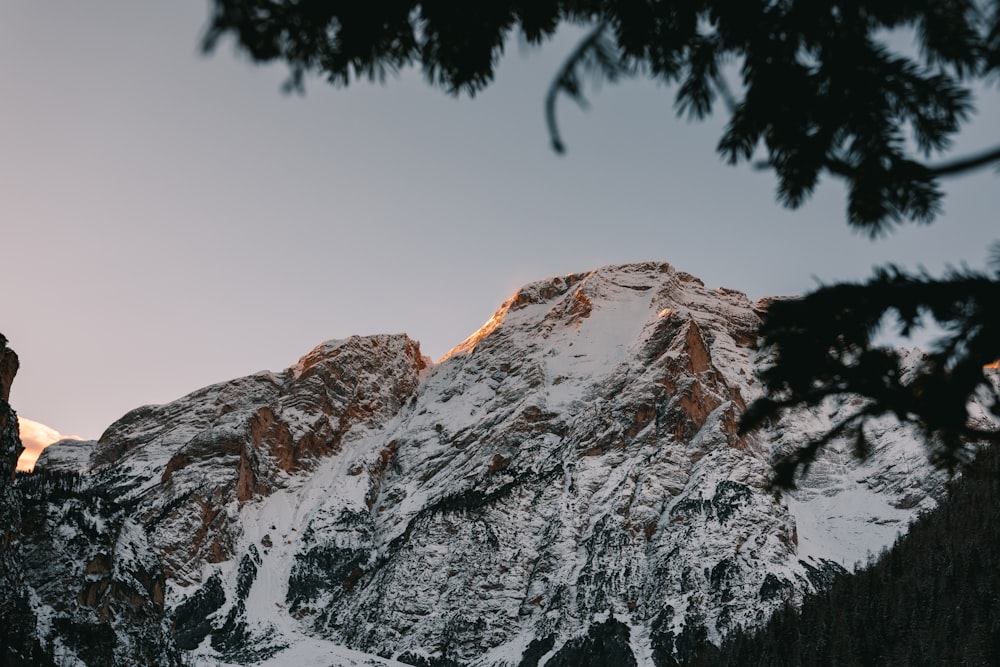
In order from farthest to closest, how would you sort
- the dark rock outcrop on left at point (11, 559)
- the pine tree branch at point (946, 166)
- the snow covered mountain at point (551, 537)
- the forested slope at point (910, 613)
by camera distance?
the snow covered mountain at point (551, 537) → the forested slope at point (910, 613) → the dark rock outcrop on left at point (11, 559) → the pine tree branch at point (946, 166)

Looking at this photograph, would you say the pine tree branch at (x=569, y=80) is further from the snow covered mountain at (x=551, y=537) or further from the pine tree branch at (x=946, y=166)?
the snow covered mountain at (x=551, y=537)

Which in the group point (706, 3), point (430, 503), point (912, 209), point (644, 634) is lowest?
point (912, 209)

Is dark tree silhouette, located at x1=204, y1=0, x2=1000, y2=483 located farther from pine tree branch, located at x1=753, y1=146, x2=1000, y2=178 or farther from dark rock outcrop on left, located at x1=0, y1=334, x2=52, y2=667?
dark rock outcrop on left, located at x1=0, y1=334, x2=52, y2=667

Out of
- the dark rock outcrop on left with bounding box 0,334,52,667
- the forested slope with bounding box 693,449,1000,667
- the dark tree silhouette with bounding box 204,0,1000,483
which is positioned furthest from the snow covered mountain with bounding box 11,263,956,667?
the dark tree silhouette with bounding box 204,0,1000,483

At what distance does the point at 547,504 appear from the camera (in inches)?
6890

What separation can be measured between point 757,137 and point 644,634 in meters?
148

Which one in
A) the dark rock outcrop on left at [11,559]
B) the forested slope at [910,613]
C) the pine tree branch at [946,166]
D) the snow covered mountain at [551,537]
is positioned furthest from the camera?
the snow covered mountain at [551,537]

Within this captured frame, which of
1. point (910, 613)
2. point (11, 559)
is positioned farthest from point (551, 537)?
point (11, 559)

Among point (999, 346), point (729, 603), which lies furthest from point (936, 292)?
point (729, 603)

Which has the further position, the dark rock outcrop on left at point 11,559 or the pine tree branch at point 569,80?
the dark rock outcrop on left at point 11,559

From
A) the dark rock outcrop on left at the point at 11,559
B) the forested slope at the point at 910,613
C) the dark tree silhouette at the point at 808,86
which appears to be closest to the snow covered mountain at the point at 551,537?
the forested slope at the point at 910,613

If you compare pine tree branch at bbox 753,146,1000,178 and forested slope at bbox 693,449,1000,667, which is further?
forested slope at bbox 693,449,1000,667

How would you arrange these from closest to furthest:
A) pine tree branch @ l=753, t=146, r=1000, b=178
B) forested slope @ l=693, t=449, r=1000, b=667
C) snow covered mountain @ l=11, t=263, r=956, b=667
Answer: pine tree branch @ l=753, t=146, r=1000, b=178, forested slope @ l=693, t=449, r=1000, b=667, snow covered mountain @ l=11, t=263, r=956, b=667

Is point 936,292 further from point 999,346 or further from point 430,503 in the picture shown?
point 430,503
